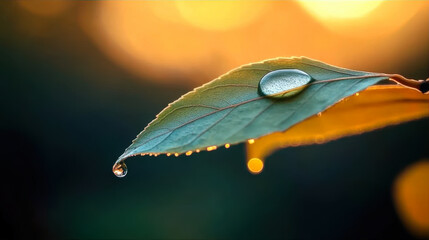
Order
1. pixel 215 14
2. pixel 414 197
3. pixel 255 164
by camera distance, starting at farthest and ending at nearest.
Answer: pixel 215 14, pixel 414 197, pixel 255 164

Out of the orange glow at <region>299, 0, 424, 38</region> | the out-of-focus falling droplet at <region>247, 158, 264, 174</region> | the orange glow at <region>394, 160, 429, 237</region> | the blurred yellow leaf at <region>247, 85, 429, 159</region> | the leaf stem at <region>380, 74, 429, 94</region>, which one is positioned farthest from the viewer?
the orange glow at <region>299, 0, 424, 38</region>

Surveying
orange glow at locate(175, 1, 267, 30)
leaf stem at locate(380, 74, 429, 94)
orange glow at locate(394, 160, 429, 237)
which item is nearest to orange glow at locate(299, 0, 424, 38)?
orange glow at locate(394, 160, 429, 237)

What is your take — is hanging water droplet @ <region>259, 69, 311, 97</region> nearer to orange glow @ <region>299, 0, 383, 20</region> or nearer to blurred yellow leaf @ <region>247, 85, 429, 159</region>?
blurred yellow leaf @ <region>247, 85, 429, 159</region>

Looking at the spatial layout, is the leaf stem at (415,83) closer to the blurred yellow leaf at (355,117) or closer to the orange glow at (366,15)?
the blurred yellow leaf at (355,117)

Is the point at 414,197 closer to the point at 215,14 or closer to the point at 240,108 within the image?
the point at 240,108

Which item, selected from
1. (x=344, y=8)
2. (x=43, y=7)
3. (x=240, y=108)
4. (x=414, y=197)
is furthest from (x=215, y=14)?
(x=240, y=108)

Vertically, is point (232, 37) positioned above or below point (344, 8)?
below
